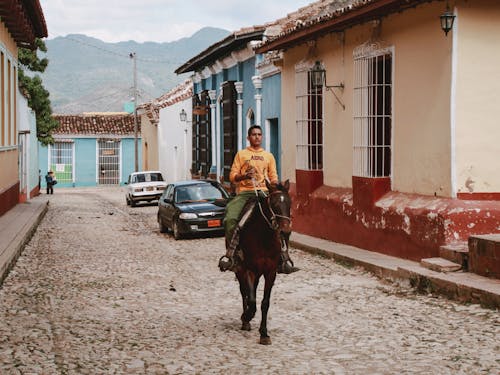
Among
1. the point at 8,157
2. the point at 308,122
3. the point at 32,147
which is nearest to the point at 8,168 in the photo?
the point at 8,157

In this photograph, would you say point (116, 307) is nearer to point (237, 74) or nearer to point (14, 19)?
point (14, 19)

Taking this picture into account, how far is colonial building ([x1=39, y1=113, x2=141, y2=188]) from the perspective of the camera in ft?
176

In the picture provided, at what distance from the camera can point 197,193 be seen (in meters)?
18.0

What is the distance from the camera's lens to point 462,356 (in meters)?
6.58

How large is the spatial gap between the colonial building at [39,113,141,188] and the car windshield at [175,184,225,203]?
119ft

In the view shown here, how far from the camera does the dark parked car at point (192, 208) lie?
54.9 ft

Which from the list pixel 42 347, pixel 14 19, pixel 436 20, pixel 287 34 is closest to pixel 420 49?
pixel 436 20

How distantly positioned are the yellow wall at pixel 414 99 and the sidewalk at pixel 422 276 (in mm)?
1167

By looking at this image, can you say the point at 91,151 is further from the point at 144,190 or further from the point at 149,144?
the point at 144,190

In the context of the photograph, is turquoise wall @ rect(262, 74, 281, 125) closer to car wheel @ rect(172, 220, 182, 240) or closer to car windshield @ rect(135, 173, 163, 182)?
car wheel @ rect(172, 220, 182, 240)

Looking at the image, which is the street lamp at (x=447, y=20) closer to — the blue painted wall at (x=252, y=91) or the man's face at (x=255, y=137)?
the man's face at (x=255, y=137)

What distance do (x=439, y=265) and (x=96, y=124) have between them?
4673 cm

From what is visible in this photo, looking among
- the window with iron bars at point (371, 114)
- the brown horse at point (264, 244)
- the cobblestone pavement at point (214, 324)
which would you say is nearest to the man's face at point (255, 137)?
the brown horse at point (264, 244)

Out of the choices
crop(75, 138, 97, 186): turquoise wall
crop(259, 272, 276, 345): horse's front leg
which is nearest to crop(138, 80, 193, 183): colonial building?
crop(75, 138, 97, 186): turquoise wall
